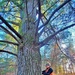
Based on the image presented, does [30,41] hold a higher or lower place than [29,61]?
higher

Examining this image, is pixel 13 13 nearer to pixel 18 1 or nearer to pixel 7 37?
pixel 18 1

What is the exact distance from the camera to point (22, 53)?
286 centimetres

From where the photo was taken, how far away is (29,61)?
108 inches

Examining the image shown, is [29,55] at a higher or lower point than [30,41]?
lower

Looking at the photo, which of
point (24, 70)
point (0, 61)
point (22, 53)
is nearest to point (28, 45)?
point (22, 53)

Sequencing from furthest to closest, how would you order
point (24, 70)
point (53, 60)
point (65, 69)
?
point (65, 69)
point (53, 60)
point (24, 70)

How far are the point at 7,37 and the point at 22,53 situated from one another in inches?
114

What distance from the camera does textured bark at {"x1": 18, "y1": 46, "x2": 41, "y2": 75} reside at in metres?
2.71

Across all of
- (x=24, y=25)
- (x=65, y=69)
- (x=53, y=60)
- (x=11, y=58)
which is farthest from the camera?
(x=65, y=69)

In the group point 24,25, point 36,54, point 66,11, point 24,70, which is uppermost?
point 66,11

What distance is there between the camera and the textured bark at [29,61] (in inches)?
107

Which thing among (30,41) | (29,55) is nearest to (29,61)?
(29,55)

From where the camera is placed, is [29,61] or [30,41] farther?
[30,41]

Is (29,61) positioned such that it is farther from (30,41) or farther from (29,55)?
(30,41)
